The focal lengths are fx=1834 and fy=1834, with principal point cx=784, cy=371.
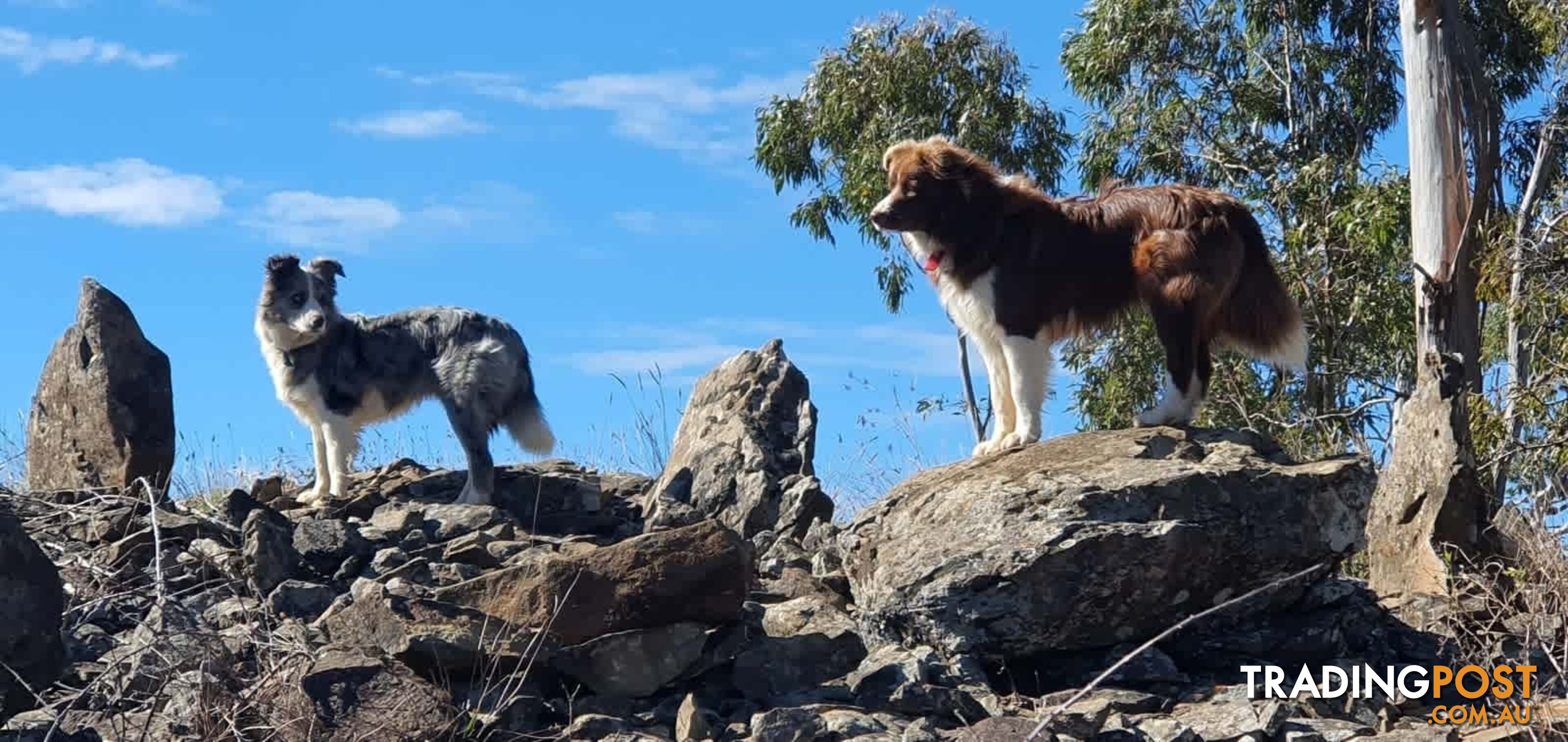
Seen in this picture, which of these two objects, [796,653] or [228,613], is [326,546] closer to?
[228,613]

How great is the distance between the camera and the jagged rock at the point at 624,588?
8.88 meters

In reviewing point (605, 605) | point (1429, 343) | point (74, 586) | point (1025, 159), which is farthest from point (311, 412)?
point (1025, 159)

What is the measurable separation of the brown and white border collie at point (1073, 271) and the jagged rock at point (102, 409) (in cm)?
492

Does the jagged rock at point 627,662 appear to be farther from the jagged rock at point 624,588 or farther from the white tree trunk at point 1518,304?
the white tree trunk at point 1518,304

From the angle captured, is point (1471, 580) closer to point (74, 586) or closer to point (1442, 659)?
point (1442, 659)

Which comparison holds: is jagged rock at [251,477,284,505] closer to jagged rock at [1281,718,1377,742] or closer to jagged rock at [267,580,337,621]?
jagged rock at [267,580,337,621]

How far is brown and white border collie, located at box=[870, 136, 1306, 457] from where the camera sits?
33.9 ft

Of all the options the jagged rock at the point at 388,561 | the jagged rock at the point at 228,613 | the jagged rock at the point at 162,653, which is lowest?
the jagged rock at the point at 162,653

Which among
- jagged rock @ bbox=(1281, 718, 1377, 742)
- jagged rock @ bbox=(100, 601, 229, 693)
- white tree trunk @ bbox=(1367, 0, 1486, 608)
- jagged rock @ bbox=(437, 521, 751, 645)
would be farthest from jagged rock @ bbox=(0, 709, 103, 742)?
white tree trunk @ bbox=(1367, 0, 1486, 608)

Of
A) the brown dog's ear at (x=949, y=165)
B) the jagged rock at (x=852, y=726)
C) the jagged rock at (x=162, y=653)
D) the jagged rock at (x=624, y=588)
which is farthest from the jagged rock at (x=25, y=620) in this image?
the brown dog's ear at (x=949, y=165)

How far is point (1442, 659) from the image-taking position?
9.99 metres

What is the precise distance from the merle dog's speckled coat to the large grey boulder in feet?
14.8

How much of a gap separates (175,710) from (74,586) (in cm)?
193

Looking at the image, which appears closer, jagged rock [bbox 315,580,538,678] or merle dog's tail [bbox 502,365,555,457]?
jagged rock [bbox 315,580,538,678]
